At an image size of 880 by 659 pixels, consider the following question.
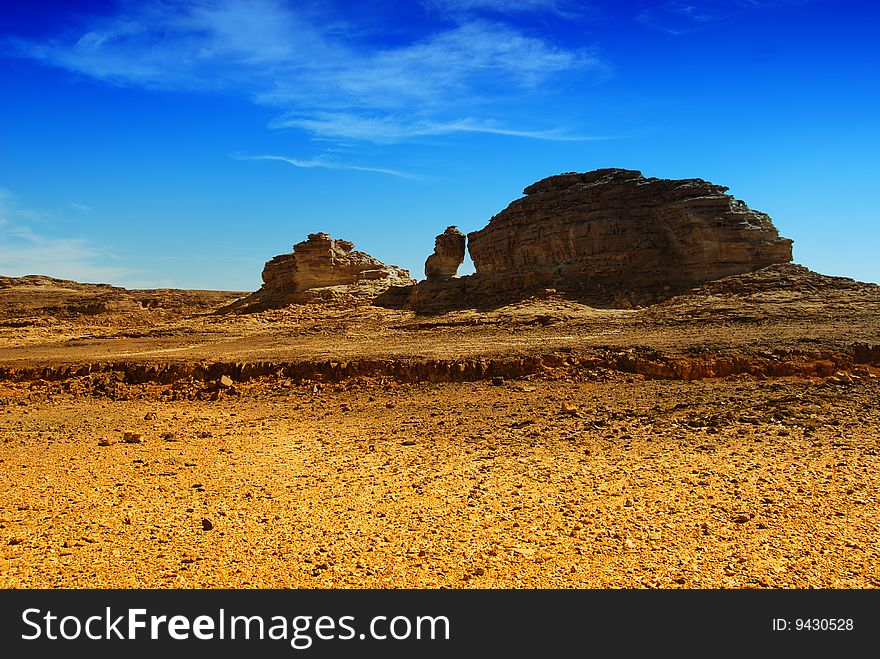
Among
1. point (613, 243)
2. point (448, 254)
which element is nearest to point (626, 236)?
point (613, 243)

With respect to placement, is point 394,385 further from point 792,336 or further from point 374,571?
point 792,336

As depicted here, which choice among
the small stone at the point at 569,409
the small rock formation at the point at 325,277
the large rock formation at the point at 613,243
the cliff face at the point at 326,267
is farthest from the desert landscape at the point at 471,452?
the cliff face at the point at 326,267

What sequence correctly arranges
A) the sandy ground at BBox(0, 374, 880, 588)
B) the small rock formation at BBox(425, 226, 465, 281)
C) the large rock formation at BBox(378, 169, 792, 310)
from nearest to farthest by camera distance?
the sandy ground at BBox(0, 374, 880, 588) → the large rock formation at BBox(378, 169, 792, 310) → the small rock formation at BBox(425, 226, 465, 281)

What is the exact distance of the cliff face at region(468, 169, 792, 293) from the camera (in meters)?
30.0

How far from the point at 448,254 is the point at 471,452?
33329 mm

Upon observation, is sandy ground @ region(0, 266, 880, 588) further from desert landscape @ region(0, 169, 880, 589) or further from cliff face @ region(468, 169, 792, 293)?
cliff face @ region(468, 169, 792, 293)

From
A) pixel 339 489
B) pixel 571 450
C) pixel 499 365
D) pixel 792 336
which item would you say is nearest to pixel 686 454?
pixel 571 450

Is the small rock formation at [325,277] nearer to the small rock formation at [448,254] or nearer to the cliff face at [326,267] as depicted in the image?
the cliff face at [326,267]

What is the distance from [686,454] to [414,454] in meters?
3.84

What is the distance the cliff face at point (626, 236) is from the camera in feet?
98.4

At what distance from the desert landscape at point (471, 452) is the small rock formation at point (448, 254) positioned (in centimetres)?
1531

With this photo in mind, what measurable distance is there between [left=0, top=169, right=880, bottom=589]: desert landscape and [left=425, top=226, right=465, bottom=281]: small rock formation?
15.3 m

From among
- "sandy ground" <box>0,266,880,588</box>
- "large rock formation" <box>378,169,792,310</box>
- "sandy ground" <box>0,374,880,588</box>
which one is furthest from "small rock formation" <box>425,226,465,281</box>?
"sandy ground" <box>0,374,880,588</box>

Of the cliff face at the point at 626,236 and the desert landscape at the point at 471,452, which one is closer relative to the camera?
the desert landscape at the point at 471,452
